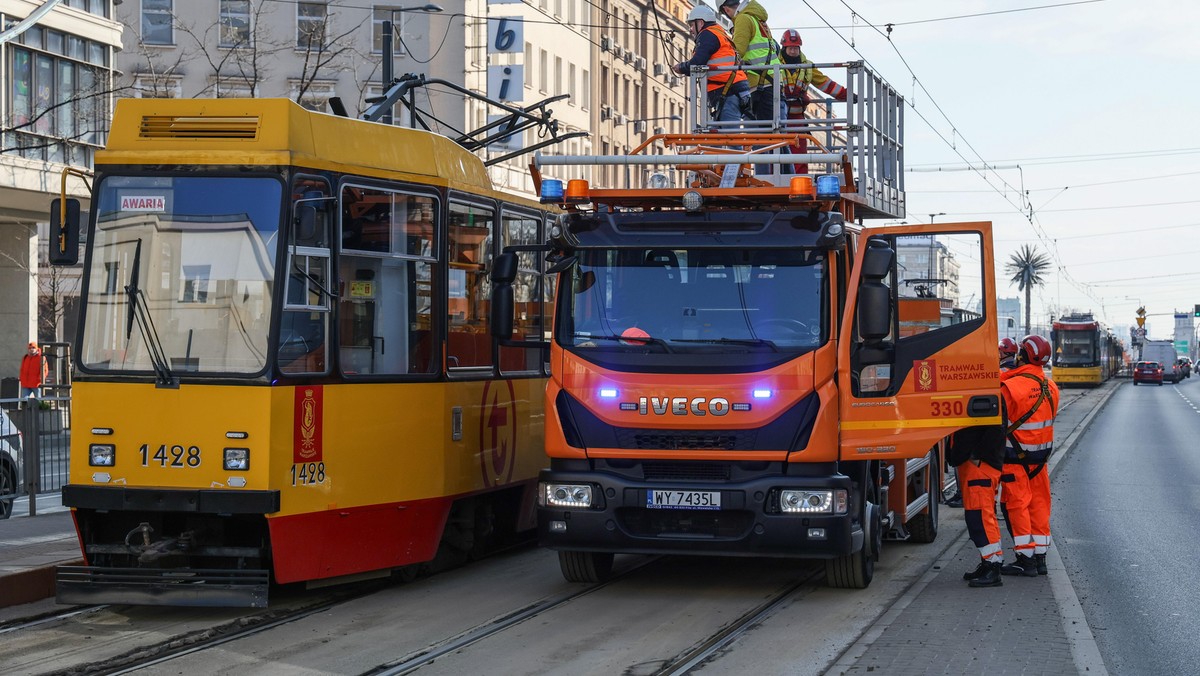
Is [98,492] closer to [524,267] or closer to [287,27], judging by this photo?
[524,267]

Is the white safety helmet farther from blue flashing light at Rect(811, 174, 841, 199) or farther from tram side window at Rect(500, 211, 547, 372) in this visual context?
blue flashing light at Rect(811, 174, 841, 199)

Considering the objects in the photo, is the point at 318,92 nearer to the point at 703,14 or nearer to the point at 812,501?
the point at 703,14

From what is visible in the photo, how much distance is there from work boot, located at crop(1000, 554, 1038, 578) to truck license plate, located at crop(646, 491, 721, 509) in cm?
298

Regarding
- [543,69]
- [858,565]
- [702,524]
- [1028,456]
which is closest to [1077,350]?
[543,69]

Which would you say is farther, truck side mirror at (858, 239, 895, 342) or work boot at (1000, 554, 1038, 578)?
work boot at (1000, 554, 1038, 578)

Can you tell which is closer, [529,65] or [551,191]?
[551,191]

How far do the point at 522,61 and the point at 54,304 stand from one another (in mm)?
18278

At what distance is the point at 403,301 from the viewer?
36.6ft

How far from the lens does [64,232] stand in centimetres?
1038

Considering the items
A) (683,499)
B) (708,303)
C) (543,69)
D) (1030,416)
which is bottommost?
(683,499)

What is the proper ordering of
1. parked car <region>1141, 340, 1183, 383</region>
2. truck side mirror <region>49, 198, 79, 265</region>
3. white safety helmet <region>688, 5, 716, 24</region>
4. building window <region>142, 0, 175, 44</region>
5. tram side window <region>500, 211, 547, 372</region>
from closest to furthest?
truck side mirror <region>49, 198, 79, 265</region> < tram side window <region>500, 211, 547, 372</region> < white safety helmet <region>688, 5, 716, 24</region> < building window <region>142, 0, 175, 44</region> < parked car <region>1141, 340, 1183, 383</region>

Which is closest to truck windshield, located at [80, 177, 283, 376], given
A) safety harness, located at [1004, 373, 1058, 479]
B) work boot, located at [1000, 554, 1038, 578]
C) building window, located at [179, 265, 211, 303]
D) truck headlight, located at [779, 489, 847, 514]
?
building window, located at [179, 265, 211, 303]

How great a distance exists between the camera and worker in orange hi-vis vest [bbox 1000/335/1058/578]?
39.9ft

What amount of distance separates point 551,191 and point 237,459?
2980mm
